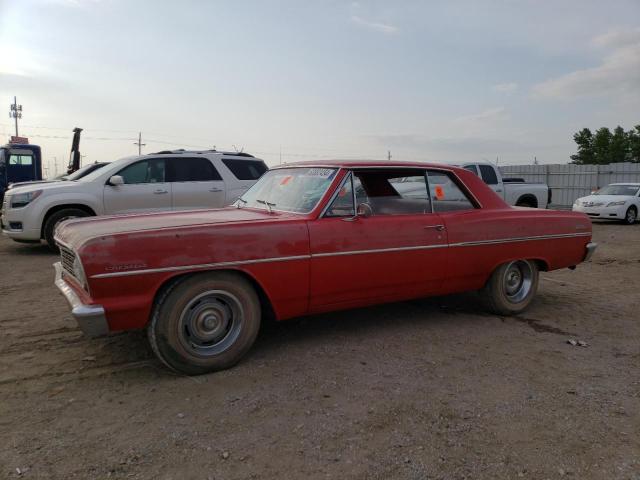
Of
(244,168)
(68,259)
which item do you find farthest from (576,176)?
(68,259)

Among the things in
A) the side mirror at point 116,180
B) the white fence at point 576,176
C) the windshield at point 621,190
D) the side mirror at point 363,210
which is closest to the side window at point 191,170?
the side mirror at point 116,180

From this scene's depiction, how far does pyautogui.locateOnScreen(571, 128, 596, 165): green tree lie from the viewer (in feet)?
126

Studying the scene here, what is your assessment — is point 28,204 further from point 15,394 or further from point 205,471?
point 205,471

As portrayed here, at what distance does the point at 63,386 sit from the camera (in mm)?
3309

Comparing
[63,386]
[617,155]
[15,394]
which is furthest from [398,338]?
[617,155]

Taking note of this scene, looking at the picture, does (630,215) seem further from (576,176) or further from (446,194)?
(446,194)

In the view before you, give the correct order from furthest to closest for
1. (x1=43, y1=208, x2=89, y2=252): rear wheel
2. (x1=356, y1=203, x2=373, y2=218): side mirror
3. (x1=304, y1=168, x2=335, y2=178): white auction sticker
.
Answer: (x1=43, y1=208, x2=89, y2=252): rear wheel → (x1=304, y1=168, x2=335, y2=178): white auction sticker → (x1=356, y1=203, x2=373, y2=218): side mirror

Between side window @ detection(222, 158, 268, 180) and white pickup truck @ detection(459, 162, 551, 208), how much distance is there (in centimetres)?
555

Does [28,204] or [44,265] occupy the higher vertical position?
[28,204]

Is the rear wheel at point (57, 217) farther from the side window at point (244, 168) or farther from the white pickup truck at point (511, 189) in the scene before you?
the white pickup truck at point (511, 189)

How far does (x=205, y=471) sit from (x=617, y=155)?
40950 millimetres

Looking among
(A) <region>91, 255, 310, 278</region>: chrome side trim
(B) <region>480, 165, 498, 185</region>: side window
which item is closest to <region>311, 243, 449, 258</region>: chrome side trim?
(A) <region>91, 255, 310, 278</region>: chrome side trim

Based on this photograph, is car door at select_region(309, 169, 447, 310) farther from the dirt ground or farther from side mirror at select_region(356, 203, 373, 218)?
the dirt ground

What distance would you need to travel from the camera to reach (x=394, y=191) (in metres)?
4.70
